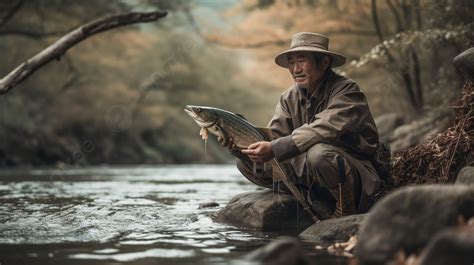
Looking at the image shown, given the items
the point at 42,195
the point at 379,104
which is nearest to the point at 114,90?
the point at 379,104

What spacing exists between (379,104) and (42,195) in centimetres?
1455

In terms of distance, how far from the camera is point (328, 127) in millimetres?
4375

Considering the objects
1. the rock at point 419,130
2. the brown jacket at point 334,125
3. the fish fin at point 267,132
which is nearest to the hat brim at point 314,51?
the brown jacket at point 334,125

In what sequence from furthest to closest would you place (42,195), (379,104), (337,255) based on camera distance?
(379,104) → (42,195) → (337,255)

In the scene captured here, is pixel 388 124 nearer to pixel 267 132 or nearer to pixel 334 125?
pixel 267 132

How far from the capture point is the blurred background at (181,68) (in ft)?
37.0

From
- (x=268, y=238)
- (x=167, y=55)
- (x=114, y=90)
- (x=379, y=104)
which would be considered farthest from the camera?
(x=167, y=55)

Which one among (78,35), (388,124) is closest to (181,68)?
(388,124)

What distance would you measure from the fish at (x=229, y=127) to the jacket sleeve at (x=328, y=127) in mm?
183

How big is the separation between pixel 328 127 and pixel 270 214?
91 cm

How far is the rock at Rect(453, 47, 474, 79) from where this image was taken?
5.10m

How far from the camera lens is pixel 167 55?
33.9 meters

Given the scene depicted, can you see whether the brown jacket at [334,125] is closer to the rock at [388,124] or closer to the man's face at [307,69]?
the man's face at [307,69]

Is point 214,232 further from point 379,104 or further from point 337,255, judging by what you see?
point 379,104
